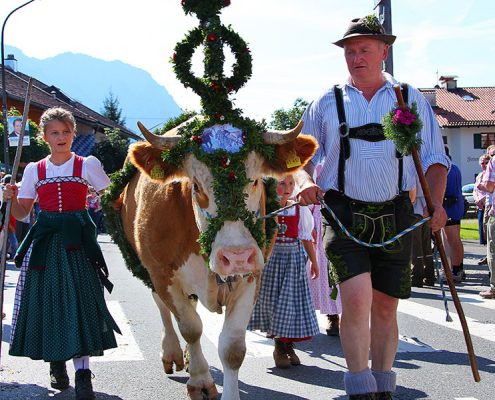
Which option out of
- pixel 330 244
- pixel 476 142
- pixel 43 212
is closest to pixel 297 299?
pixel 330 244

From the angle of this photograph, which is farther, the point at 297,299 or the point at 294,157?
the point at 297,299

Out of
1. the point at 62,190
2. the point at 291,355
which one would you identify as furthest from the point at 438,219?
the point at 62,190

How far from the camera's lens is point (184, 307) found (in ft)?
17.8

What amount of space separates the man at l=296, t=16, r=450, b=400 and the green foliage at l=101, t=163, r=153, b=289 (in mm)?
2141

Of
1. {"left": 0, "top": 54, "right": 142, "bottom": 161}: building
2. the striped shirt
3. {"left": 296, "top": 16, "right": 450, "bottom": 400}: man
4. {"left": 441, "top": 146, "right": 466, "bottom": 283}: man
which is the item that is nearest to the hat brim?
{"left": 296, "top": 16, "right": 450, "bottom": 400}: man

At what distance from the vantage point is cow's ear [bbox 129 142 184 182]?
16.4 feet

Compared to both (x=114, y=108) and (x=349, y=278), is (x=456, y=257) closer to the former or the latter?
(x=349, y=278)

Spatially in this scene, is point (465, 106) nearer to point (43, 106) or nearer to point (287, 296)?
point (43, 106)

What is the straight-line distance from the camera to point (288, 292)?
634 cm

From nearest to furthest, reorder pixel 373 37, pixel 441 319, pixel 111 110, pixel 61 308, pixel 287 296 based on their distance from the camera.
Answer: pixel 373 37
pixel 61 308
pixel 287 296
pixel 441 319
pixel 111 110

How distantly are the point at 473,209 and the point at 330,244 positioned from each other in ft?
123

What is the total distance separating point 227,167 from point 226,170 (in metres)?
0.03

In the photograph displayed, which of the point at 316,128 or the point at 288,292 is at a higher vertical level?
the point at 316,128

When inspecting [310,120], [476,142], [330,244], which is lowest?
[330,244]
